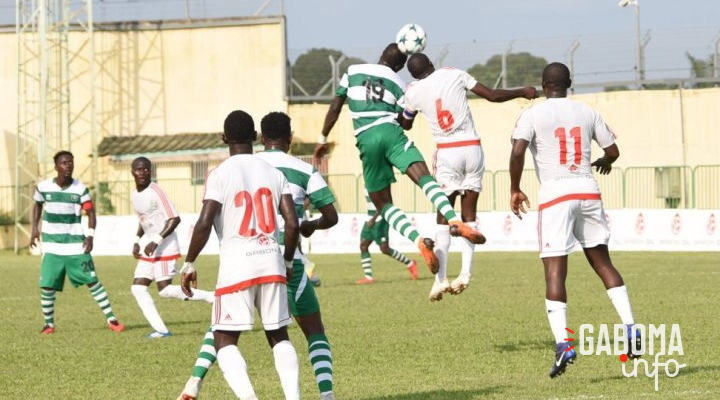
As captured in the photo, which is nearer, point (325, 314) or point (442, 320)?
point (442, 320)

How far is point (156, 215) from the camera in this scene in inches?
674

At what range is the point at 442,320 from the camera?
16.9m

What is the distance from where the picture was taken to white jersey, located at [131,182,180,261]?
1684 centimetres

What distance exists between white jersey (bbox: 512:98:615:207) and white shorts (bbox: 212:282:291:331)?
3.10 meters

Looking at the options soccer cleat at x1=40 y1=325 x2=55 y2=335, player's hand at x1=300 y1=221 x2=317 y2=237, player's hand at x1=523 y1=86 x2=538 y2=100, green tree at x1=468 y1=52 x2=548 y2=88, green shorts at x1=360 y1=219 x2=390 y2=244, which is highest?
green tree at x1=468 y1=52 x2=548 y2=88

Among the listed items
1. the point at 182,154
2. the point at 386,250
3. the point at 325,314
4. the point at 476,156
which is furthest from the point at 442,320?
the point at 182,154

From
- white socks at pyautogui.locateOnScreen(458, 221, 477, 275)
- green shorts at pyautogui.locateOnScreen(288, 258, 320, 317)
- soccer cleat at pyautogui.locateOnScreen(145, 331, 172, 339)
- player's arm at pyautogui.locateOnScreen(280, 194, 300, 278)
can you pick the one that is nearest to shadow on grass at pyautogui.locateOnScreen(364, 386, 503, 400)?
green shorts at pyautogui.locateOnScreen(288, 258, 320, 317)

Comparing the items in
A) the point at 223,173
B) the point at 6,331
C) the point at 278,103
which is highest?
the point at 278,103

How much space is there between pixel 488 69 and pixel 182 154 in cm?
1341

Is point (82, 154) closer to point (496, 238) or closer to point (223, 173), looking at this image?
point (496, 238)

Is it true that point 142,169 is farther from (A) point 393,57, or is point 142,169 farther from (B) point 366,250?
(B) point 366,250

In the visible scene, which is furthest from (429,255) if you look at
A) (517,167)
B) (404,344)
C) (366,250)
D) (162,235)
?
(366,250)

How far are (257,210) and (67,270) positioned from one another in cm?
970

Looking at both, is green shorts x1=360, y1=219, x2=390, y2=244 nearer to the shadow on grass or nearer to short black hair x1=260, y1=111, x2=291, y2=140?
the shadow on grass
